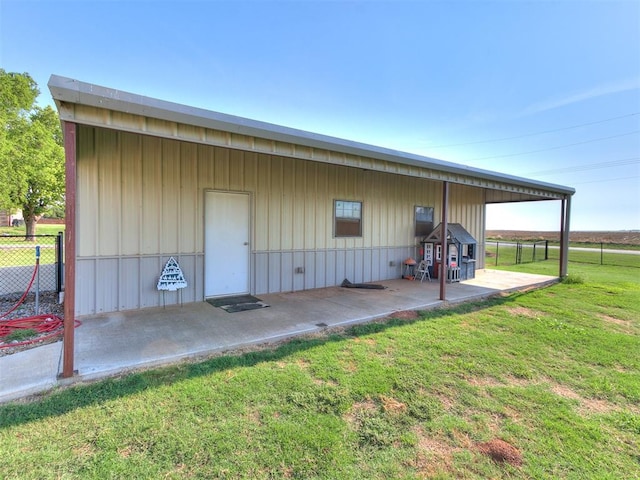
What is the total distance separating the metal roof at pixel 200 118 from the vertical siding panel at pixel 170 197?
8.01 feet

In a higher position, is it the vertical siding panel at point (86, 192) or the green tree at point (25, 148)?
the green tree at point (25, 148)

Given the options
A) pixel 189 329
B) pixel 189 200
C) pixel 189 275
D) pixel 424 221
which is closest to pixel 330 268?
pixel 189 275

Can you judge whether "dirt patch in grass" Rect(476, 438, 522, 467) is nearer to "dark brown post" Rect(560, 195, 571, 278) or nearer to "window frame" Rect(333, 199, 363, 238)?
"window frame" Rect(333, 199, 363, 238)

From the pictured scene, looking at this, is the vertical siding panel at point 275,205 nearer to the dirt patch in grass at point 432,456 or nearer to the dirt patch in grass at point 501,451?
the dirt patch in grass at point 432,456

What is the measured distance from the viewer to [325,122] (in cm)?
1395

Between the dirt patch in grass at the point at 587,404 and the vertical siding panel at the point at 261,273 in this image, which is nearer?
the dirt patch in grass at the point at 587,404

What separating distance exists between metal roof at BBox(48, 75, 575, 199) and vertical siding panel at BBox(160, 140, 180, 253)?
8.01ft

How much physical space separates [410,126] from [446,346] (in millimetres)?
15289

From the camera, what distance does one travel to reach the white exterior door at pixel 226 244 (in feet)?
19.3

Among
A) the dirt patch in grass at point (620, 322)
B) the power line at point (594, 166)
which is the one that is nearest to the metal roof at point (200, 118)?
the dirt patch in grass at point (620, 322)

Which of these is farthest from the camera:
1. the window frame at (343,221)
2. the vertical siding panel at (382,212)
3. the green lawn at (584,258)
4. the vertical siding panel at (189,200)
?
the green lawn at (584,258)

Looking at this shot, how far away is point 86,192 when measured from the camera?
4.72m

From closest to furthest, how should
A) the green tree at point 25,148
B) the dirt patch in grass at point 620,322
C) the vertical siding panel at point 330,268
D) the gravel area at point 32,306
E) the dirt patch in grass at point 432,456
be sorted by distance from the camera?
the dirt patch in grass at point 432,456
the gravel area at point 32,306
the dirt patch in grass at point 620,322
the vertical siding panel at point 330,268
the green tree at point 25,148

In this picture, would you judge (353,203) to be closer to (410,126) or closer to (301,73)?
(301,73)
